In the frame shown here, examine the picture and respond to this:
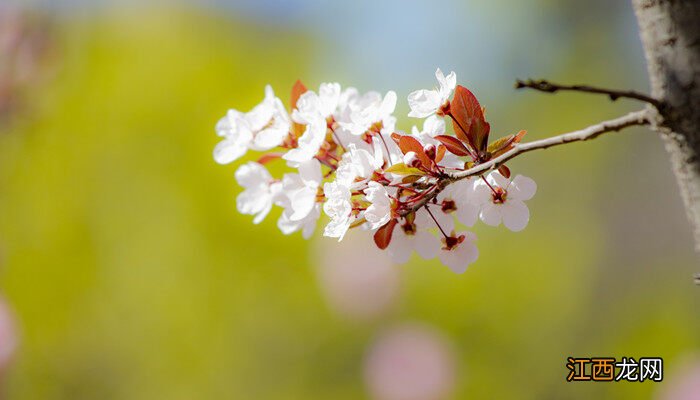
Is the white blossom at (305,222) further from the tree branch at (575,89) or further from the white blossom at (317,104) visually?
the tree branch at (575,89)

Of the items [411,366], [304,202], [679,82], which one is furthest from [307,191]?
[411,366]

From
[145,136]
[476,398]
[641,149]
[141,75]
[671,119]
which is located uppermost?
[641,149]

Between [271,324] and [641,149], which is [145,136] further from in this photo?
[641,149]

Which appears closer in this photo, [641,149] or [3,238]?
[3,238]

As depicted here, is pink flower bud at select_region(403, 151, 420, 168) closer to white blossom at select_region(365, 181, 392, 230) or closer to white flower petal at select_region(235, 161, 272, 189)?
white blossom at select_region(365, 181, 392, 230)

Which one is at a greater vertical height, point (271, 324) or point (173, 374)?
point (271, 324)

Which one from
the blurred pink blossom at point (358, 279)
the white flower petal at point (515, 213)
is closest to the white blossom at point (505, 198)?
the white flower petal at point (515, 213)

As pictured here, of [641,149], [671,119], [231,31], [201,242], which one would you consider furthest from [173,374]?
[641,149]

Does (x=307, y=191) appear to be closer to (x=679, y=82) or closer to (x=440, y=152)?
(x=440, y=152)
